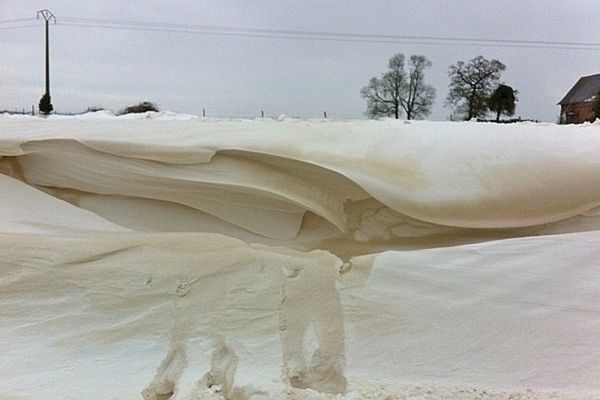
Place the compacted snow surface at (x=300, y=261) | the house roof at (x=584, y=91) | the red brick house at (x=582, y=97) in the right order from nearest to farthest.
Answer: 1. the compacted snow surface at (x=300, y=261)
2. the red brick house at (x=582, y=97)
3. the house roof at (x=584, y=91)

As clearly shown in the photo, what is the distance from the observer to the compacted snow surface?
1754mm

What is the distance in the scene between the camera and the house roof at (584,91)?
1959 centimetres

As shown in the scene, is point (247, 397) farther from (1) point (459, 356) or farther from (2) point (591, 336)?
(2) point (591, 336)

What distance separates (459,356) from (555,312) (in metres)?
0.42

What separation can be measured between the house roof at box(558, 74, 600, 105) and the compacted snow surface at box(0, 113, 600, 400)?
19.5 metres

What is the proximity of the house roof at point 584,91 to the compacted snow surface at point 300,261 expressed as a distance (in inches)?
769

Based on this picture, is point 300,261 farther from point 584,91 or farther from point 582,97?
point 584,91

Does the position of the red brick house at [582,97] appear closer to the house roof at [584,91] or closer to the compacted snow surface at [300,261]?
the house roof at [584,91]

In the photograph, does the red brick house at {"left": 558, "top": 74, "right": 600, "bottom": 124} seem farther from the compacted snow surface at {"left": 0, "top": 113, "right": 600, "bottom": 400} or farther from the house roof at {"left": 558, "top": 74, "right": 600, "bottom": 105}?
the compacted snow surface at {"left": 0, "top": 113, "right": 600, "bottom": 400}

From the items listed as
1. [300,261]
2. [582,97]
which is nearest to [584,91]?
[582,97]

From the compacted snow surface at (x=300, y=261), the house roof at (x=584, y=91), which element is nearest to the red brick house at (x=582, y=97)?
the house roof at (x=584, y=91)

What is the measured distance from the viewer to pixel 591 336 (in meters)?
1.82

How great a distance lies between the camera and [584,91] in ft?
68.7

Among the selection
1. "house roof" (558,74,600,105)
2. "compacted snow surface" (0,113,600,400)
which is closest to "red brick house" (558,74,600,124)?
"house roof" (558,74,600,105)
